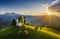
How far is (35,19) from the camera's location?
3.31 meters

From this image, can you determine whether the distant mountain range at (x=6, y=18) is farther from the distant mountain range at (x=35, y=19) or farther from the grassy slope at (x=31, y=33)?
the grassy slope at (x=31, y=33)

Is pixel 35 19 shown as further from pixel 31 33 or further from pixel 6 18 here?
pixel 6 18

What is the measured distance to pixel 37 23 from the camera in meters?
3.28

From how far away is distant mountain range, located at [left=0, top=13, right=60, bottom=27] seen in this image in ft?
10.6

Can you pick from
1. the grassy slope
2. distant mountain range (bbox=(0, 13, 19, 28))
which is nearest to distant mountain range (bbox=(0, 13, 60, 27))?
distant mountain range (bbox=(0, 13, 19, 28))

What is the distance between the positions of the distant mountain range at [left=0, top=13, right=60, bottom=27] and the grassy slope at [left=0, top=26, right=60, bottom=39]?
0.40 ft

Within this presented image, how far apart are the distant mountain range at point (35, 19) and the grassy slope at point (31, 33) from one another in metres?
0.12

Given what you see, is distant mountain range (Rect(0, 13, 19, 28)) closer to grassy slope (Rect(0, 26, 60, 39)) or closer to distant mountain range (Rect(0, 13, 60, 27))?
distant mountain range (Rect(0, 13, 60, 27))

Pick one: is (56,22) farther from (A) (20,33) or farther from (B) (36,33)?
(A) (20,33)

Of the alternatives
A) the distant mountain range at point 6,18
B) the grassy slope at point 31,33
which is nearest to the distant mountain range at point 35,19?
the distant mountain range at point 6,18

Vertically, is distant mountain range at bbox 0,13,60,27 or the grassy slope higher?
distant mountain range at bbox 0,13,60,27

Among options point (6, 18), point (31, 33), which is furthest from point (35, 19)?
point (6, 18)

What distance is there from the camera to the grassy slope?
3.15m

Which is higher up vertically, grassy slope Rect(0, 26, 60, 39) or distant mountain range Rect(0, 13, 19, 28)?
distant mountain range Rect(0, 13, 19, 28)
